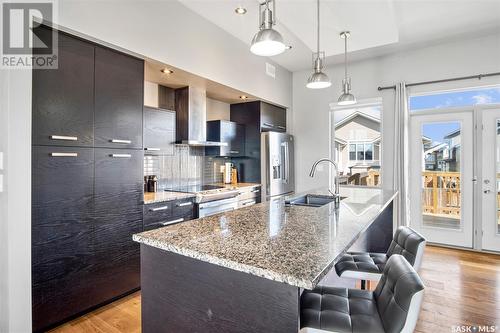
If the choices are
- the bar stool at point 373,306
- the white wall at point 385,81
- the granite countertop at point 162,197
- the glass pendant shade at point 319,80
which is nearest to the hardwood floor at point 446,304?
the granite countertop at point 162,197

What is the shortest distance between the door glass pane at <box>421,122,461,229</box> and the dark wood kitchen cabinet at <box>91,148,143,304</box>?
13.8ft

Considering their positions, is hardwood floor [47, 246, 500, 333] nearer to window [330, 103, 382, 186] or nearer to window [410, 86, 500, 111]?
window [330, 103, 382, 186]

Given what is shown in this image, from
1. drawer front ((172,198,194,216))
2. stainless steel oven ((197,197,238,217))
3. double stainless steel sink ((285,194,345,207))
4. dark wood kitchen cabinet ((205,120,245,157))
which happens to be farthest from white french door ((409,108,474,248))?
drawer front ((172,198,194,216))

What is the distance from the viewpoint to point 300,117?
5.22m

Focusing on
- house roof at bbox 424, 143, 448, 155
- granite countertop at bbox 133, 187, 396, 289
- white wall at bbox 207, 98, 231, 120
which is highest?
white wall at bbox 207, 98, 231, 120

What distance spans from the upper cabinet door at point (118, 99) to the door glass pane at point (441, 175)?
13.7 ft

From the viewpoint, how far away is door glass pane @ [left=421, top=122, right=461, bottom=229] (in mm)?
4090

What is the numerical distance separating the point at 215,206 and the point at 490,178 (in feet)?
12.7

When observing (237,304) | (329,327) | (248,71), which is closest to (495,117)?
(248,71)

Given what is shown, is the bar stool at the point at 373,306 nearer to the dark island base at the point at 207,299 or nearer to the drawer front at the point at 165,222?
the dark island base at the point at 207,299

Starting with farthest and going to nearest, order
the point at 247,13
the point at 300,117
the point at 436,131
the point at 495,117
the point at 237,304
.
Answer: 1. the point at 300,117
2. the point at 436,131
3. the point at 495,117
4. the point at 247,13
5. the point at 237,304

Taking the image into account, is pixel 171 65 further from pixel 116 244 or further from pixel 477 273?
pixel 477 273

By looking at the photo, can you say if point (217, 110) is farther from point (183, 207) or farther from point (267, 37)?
point (267, 37)

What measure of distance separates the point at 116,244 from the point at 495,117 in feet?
16.5
